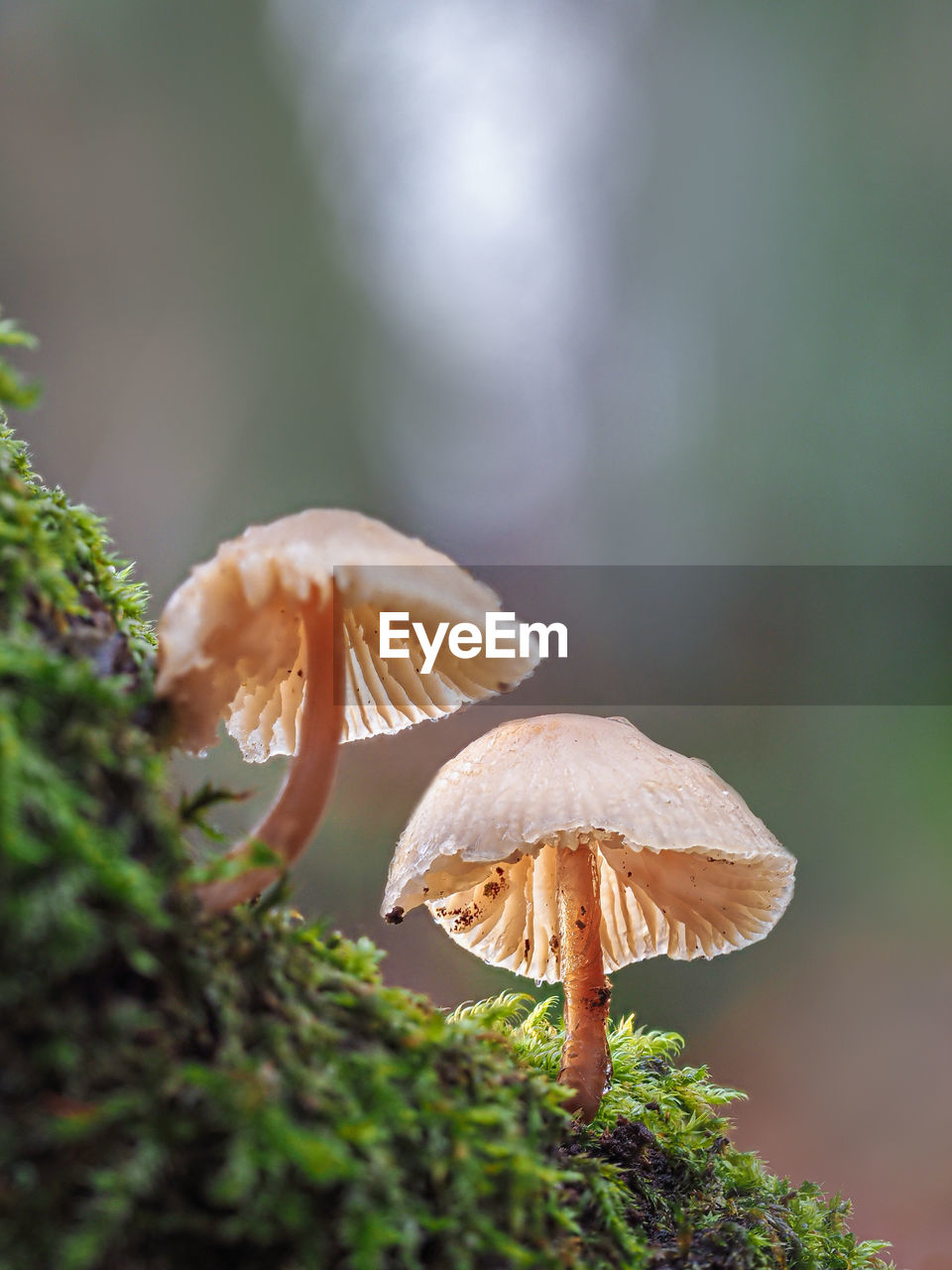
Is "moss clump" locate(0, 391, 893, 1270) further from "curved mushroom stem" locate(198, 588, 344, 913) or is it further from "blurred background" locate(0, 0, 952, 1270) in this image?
"blurred background" locate(0, 0, 952, 1270)

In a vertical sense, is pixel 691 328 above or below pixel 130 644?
above

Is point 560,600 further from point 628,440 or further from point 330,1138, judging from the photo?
point 330,1138

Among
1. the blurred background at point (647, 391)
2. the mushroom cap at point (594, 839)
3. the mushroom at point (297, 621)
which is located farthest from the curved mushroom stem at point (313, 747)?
the blurred background at point (647, 391)

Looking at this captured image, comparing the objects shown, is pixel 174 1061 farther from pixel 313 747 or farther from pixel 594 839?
pixel 594 839

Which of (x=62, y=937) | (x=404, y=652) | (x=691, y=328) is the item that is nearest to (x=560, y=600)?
(x=691, y=328)

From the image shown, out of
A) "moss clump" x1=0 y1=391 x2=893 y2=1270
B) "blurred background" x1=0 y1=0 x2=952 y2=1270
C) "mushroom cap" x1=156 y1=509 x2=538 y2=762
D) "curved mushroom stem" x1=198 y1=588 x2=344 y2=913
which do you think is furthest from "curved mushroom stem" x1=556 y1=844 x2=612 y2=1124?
"blurred background" x1=0 y1=0 x2=952 y2=1270

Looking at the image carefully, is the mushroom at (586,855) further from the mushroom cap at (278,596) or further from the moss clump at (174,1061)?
the moss clump at (174,1061)
